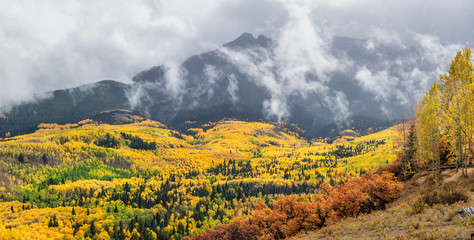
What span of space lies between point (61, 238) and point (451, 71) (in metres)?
200

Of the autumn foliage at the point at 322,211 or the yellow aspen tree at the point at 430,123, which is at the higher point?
the yellow aspen tree at the point at 430,123

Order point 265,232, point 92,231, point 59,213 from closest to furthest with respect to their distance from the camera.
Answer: point 265,232
point 92,231
point 59,213

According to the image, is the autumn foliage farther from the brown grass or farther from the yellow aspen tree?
the yellow aspen tree

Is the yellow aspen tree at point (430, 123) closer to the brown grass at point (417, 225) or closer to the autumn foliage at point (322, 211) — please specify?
the autumn foliage at point (322, 211)

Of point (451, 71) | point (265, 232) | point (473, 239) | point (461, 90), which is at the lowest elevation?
point (265, 232)

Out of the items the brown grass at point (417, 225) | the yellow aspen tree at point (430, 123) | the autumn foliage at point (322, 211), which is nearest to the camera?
the brown grass at point (417, 225)

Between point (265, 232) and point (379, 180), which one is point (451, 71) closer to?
point (379, 180)

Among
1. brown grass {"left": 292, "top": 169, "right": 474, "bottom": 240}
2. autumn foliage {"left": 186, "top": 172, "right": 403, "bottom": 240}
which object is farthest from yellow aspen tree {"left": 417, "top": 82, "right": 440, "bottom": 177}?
brown grass {"left": 292, "top": 169, "right": 474, "bottom": 240}

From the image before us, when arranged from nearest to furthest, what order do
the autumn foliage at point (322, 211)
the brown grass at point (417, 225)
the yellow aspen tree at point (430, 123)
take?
the brown grass at point (417, 225) < the autumn foliage at point (322, 211) < the yellow aspen tree at point (430, 123)

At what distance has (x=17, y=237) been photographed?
159250 mm

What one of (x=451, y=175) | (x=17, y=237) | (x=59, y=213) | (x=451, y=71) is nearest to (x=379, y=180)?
(x=451, y=175)

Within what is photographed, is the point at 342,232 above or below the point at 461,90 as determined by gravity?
below

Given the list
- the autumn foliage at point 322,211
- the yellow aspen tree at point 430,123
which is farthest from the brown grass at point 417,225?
the yellow aspen tree at point 430,123

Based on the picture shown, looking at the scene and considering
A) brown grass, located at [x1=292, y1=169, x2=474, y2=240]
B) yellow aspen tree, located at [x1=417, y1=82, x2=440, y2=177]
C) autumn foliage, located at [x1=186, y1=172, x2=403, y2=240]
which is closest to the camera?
brown grass, located at [x1=292, y1=169, x2=474, y2=240]
